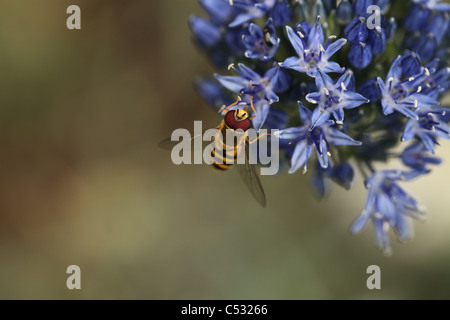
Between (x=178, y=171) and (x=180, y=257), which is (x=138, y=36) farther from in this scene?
(x=180, y=257)

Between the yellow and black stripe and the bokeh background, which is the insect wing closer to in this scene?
the yellow and black stripe

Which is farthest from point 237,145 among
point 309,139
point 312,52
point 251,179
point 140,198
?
point 140,198

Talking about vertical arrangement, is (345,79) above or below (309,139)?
above

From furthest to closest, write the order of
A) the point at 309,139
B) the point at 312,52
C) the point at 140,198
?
1. the point at 140,198
2. the point at 309,139
3. the point at 312,52

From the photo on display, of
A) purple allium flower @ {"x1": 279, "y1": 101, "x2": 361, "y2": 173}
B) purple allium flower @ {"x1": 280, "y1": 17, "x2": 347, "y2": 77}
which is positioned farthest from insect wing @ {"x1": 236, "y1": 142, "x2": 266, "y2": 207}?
purple allium flower @ {"x1": 280, "y1": 17, "x2": 347, "y2": 77}

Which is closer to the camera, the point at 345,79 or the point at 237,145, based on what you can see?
the point at 345,79

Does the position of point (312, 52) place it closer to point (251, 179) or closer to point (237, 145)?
point (237, 145)
